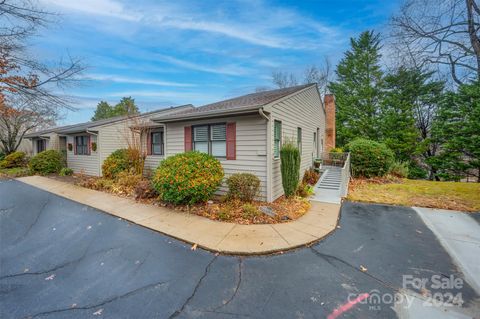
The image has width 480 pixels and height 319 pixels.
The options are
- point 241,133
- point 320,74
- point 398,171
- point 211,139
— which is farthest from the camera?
point 320,74

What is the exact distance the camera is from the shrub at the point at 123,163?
34.0ft

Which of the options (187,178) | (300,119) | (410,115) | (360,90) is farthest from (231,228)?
(360,90)

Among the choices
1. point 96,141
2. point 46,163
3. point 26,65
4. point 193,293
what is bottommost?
point 193,293

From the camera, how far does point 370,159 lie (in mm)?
11531

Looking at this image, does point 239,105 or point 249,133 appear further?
point 239,105

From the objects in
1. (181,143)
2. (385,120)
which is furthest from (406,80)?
(181,143)

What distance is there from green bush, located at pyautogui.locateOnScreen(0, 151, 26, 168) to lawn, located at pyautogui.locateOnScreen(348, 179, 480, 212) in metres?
24.9

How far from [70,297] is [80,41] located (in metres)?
7.31

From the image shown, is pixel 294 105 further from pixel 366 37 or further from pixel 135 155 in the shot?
pixel 366 37

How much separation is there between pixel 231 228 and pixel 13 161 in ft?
72.7

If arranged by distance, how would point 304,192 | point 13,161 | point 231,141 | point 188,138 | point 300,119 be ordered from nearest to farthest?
point 231,141
point 304,192
point 188,138
point 300,119
point 13,161

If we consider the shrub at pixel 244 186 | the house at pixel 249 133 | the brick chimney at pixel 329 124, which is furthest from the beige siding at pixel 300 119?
the brick chimney at pixel 329 124

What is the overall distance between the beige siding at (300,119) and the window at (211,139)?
1938mm

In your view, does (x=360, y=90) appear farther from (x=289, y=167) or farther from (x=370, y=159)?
(x=289, y=167)
